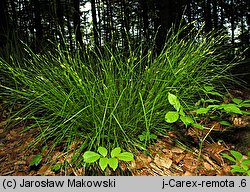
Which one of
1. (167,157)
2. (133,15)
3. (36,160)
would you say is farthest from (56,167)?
(133,15)

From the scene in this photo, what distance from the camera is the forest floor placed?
1.58 meters

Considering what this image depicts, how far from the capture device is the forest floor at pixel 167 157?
62.3 inches

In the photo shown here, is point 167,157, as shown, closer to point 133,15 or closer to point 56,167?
point 56,167

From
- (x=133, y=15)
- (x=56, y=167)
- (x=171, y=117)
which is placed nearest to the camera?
(x=171, y=117)

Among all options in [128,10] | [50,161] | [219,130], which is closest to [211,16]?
[128,10]

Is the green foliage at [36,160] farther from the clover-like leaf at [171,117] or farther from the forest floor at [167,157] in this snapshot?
the clover-like leaf at [171,117]

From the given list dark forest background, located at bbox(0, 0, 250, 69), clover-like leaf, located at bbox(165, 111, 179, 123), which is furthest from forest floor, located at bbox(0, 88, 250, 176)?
dark forest background, located at bbox(0, 0, 250, 69)

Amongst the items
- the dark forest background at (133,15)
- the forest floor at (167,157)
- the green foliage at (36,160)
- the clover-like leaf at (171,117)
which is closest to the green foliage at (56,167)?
the forest floor at (167,157)

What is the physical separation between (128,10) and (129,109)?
39.5 feet

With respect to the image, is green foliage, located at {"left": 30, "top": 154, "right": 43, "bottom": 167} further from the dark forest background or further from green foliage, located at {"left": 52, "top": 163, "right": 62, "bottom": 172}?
the dark forest background

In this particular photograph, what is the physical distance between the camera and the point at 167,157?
1.69m

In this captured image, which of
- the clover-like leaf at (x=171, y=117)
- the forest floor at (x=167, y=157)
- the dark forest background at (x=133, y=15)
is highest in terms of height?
the dark forest background at (x=133, y=15)

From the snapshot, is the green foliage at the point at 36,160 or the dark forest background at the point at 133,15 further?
the dark forest background at the point at 133,15
